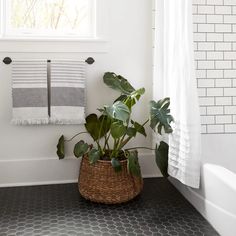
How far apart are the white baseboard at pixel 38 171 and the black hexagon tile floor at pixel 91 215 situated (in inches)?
4.0

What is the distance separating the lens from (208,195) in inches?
74.4

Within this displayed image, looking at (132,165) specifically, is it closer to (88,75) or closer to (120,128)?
(120,128)

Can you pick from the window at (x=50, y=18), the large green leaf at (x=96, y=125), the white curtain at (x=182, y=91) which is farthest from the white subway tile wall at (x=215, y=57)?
the window at (x=50, y=18)

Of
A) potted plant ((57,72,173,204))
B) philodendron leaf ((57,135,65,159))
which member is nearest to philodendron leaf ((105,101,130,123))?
potted plant ((57,72,173,204))

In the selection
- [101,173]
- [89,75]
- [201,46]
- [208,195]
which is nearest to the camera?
[208,195]

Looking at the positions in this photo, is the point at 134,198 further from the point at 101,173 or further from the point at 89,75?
the point at 89,75

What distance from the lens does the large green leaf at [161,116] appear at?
2049mm

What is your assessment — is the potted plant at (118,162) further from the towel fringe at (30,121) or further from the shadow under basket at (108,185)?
the towel fringe at (30,121)

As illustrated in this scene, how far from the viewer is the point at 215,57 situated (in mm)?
Answer: 2422

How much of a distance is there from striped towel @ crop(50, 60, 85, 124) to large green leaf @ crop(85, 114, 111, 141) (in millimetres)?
76

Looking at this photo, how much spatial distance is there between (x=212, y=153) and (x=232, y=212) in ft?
2.17

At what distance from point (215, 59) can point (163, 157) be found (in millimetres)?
854

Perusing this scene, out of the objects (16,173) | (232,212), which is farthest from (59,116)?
(232,212)

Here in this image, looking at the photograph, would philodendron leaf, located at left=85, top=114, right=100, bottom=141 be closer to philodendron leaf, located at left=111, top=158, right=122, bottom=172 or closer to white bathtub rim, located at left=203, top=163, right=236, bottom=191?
philodendron leaf, located at left=111, top=158, right=122, bottom=172
